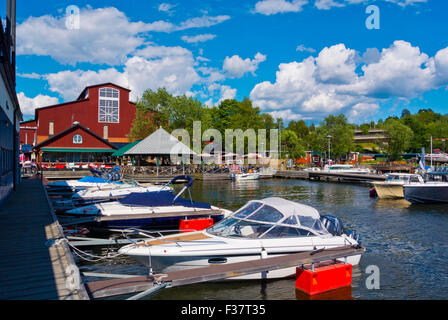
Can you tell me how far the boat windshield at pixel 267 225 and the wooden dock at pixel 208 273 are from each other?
0.85 metres

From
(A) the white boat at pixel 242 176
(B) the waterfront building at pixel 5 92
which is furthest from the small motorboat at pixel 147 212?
(A) the white boat at pixel 242 176

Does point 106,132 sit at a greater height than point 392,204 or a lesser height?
greater

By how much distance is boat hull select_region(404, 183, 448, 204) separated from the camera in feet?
93.0

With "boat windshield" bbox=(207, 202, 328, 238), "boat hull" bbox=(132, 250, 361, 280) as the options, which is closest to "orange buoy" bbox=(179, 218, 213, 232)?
"boat windshield" bbox=(207, 202, 328, 238)

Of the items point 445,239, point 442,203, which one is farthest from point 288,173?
point 445,239

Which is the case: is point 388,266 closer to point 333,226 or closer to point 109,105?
point 333,226

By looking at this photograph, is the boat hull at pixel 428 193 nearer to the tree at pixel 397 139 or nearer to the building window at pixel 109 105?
the building window at pixel 109 105

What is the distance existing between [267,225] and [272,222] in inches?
7.5

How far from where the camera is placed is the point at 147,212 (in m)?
17.8

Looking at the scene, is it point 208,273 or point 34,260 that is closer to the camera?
point 34,260

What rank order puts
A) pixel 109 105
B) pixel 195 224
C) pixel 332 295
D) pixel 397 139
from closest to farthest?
pixel 332 295 → pixel 195 224 → pixel 109 105 → pixel 397 139

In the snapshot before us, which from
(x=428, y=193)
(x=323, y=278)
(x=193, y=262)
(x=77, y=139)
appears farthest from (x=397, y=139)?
(x=193, y=262)

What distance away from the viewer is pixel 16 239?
10.5m
